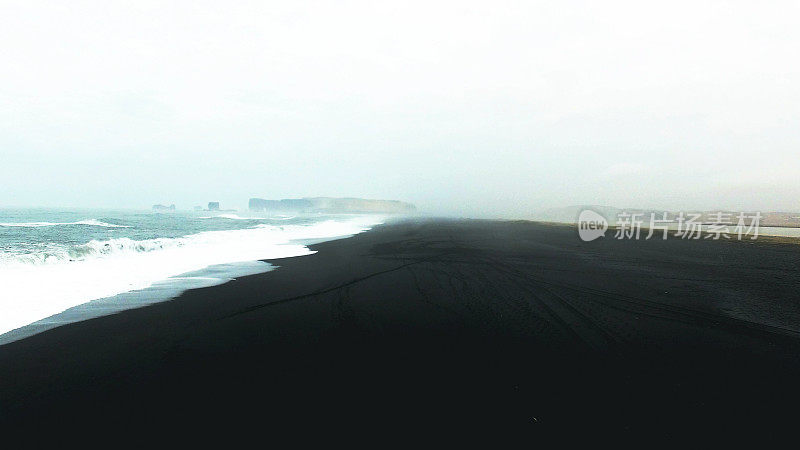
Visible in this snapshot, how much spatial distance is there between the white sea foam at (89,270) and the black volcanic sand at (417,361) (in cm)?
282

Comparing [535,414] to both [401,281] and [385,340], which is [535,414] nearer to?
[385,340]

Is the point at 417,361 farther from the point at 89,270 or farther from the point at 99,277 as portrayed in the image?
the point at 89,270

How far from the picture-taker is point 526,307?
10641 millimetres

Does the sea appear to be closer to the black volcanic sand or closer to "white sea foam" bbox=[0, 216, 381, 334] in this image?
"white sea foam" bbox=[0, 216, 381, 334]

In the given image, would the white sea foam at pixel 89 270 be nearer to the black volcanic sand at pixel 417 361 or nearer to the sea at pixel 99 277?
the sea at pixel 99 277

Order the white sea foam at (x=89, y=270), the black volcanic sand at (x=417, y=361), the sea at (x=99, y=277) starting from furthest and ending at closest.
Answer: the white sea foam at (x=89, y=270), the sea at (x=99, y=277), the black volcanic sand at (x=417, y=361)

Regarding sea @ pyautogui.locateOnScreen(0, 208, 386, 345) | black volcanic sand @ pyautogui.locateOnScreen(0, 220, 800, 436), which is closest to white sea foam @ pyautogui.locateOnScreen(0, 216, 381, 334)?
sea @ pyautogui.locateOnScreen(0, 208, 386, 345)

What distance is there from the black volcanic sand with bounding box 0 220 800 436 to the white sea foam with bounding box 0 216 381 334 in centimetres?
282

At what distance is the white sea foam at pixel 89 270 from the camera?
10.1 m

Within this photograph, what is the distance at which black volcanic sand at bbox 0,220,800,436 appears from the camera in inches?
195

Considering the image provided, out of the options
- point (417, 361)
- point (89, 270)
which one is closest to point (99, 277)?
point (89, 270)

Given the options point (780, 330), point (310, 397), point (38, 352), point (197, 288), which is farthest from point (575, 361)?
point (197, 288)

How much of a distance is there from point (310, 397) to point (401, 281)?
9.04m

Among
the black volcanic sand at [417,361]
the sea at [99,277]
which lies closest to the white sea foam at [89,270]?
the sea at [99,277]
